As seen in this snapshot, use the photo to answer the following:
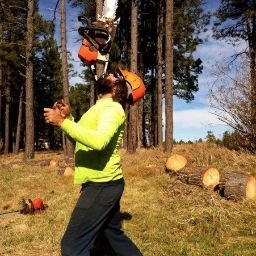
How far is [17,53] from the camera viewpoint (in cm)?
2288

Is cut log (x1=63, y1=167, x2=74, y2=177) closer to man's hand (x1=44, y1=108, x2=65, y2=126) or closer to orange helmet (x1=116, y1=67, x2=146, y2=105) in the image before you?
orange helmet (x1=116, y1=67, x2=146, y2=105)

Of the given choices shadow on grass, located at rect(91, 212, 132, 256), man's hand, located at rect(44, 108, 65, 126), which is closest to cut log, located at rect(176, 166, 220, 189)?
shadow on grass, located at rect(91, 212, 132, 256)

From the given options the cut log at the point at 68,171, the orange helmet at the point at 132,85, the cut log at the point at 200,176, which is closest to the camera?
the orange helmet at the point at 132,85

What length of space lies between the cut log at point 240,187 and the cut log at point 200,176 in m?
0.63

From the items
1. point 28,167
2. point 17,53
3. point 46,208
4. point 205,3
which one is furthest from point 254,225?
point 17,53

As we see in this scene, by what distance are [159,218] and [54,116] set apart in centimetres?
404

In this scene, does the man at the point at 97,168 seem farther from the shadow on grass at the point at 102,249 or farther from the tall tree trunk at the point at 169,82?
the tall tree trunk at the point at 169,82

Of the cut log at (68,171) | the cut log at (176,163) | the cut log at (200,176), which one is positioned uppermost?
the cut log at (176,163)

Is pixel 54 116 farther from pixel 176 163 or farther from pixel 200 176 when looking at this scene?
pixel 176 163

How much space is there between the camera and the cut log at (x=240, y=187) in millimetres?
7164

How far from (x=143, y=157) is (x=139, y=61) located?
14113 mm

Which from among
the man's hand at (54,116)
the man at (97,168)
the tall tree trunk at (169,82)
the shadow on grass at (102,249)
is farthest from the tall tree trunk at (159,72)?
the man's hand at (54,116)

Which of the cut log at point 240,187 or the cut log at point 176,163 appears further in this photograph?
the cut log at point 176,163

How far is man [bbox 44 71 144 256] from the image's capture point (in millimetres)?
2977
